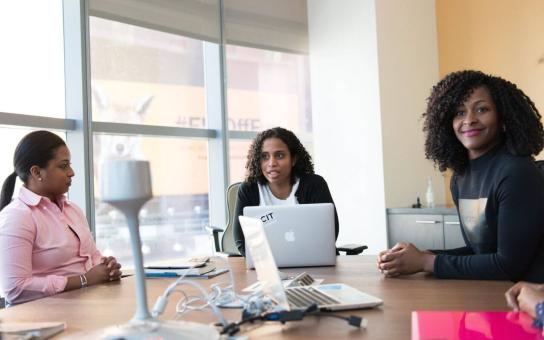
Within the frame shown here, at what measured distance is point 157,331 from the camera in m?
1.08

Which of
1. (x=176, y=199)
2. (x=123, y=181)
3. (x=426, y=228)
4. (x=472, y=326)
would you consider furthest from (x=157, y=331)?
(x=176, y=199)

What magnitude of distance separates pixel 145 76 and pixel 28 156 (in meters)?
2.17

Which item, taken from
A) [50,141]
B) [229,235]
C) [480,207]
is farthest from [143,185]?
[229,235]

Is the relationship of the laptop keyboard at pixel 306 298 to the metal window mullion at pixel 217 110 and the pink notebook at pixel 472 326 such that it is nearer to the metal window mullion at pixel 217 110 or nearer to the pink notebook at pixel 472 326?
the pink notebook at pixel 472 326

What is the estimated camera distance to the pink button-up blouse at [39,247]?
6.41 feet

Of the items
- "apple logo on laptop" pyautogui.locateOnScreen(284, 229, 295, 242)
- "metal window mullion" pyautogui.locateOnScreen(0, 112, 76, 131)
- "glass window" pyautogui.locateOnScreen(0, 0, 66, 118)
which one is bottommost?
"apple logo on laptop" pyautogui.locateOnScreen(284, 229, 295, 242)

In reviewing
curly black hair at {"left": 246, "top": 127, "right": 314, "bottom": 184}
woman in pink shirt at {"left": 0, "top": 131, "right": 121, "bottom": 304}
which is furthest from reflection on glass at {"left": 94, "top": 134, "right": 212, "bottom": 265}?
woman in pink shirt at {"left": 0, "top": 131, "right": 121, "bottom": 304}

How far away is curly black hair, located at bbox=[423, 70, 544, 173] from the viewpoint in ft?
6.12

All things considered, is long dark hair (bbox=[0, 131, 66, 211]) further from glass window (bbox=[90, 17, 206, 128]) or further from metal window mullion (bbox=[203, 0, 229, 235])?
metal window mullion (bbox=[203, 0, 229, 235])

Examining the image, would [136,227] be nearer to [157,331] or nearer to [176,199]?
[157,331]

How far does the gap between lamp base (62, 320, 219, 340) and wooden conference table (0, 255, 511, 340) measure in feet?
0.39

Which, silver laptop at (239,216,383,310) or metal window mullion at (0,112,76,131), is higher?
metal window mullion at (0,112,76,131)

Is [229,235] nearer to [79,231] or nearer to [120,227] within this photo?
[120,227]

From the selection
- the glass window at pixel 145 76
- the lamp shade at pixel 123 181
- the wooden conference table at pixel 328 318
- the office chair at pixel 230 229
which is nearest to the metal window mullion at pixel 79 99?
the glass window at pixel 145 76
